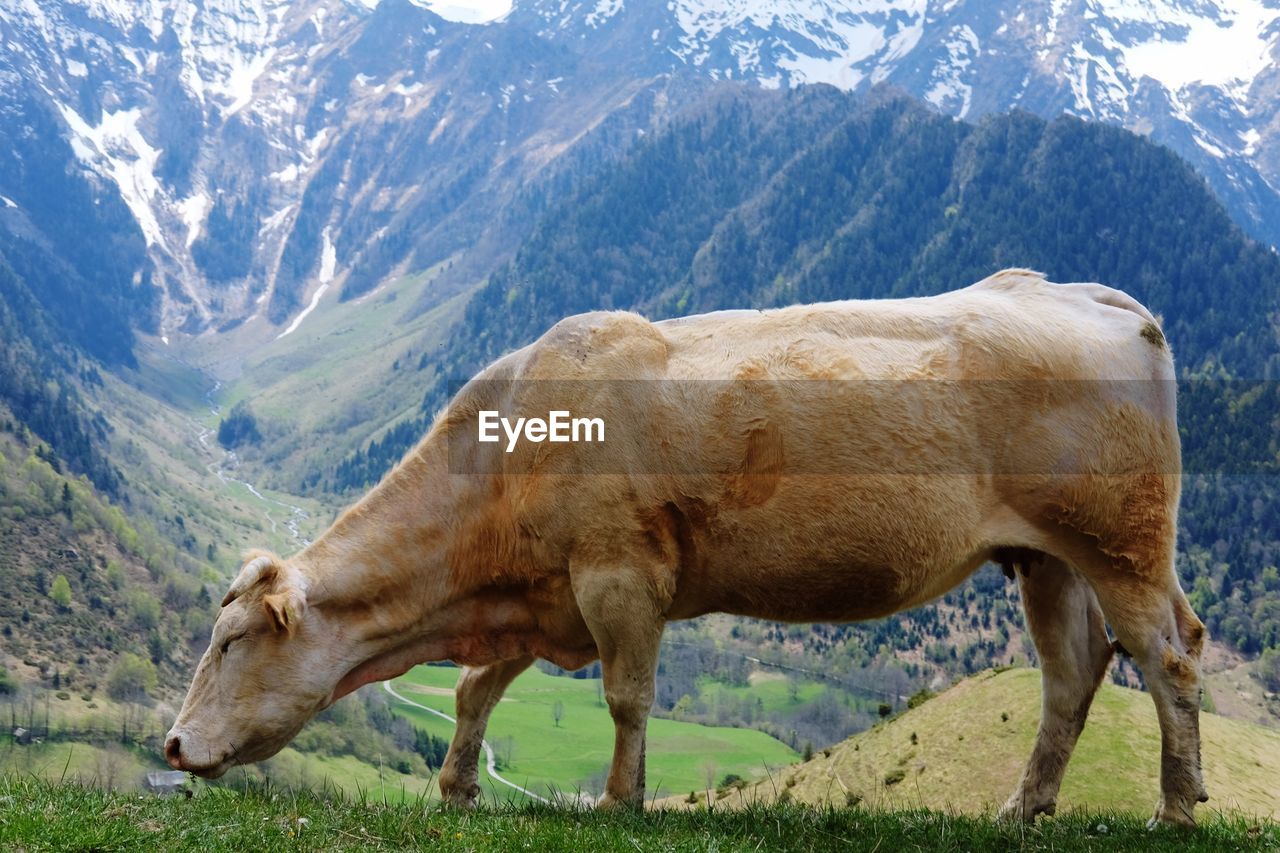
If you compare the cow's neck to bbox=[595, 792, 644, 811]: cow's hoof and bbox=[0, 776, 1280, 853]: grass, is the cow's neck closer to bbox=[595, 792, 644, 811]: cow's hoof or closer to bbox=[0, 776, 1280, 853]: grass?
bbox=[0, 776, 1280, 853]: grass

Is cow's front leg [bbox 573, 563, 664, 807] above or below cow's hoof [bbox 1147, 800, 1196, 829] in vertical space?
above

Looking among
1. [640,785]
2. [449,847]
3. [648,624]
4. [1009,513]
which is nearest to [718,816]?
[640,785]

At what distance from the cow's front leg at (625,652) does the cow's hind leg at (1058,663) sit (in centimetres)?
418

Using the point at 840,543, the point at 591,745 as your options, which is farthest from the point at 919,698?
the point at 591,745

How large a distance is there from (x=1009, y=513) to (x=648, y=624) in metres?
3.67

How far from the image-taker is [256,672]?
1166 cm

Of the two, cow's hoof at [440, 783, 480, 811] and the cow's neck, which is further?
cow's hoof at [440, 783, 480, 811]

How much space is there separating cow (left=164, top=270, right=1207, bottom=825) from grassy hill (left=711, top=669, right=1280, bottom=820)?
12.0 feet

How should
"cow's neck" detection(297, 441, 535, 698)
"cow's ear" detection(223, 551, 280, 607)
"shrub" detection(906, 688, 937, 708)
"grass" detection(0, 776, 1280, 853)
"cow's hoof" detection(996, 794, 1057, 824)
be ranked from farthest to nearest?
"shrub" detection(906, 688, 937, 708)
"cow's hoof" detection(996, 794, 1057, 824)
"cow's neck" detection(297, 441, 535, 698)
"cow's ear" detection(223, 551, 280, 607)
"grass" detection(0, 776, 1280, 853)

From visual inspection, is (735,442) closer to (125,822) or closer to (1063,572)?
(1063,572)

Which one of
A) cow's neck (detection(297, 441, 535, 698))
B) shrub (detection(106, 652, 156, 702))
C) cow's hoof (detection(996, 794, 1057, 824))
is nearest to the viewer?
cow's neck (detection(297, 441, 535, 698))

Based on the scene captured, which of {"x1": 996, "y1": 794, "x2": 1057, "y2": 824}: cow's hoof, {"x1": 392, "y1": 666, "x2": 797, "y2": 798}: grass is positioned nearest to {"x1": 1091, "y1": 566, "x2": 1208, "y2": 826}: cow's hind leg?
{"x1": 996, "y1": 794, "x2": 1057, "y2": 824}: cow's hoof

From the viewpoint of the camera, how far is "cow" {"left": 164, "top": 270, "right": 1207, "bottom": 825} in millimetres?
11258

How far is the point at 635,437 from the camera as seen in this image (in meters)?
11.5
